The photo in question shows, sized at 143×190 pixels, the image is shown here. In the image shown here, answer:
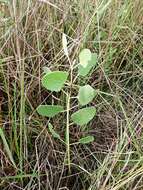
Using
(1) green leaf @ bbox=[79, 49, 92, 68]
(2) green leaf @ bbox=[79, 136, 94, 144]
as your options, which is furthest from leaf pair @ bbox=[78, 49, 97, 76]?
(2) green leaf @ bbox=[79, 136, 94, 144]

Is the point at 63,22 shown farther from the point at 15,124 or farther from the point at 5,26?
the point at 15,124

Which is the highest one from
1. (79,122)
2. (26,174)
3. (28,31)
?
(28,31)

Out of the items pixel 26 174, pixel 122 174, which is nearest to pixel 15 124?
pixel 26 174

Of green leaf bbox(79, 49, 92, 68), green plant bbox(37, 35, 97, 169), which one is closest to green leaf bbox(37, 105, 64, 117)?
green plant bbox(37, 35, 97, 169)

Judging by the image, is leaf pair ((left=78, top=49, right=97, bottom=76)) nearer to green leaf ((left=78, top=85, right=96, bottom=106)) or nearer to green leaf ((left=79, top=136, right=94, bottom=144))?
green leaf ((left=78, top=85, right=96, bottom=106))

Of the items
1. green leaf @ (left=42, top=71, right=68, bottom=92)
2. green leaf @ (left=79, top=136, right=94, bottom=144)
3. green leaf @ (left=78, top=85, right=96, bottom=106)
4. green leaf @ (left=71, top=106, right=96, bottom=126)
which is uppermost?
green leaf @ (left=42, top=71, right=68, bottom=92)

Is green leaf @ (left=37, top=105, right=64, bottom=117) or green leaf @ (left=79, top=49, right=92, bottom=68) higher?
green leaf @ (left=79, top=49, right=92, bottom=68)

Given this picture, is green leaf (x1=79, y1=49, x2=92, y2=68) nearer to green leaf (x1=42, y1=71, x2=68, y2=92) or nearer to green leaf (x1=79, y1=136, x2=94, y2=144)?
green leaf (x1=42, y1=71, x2=68, y2=92)
